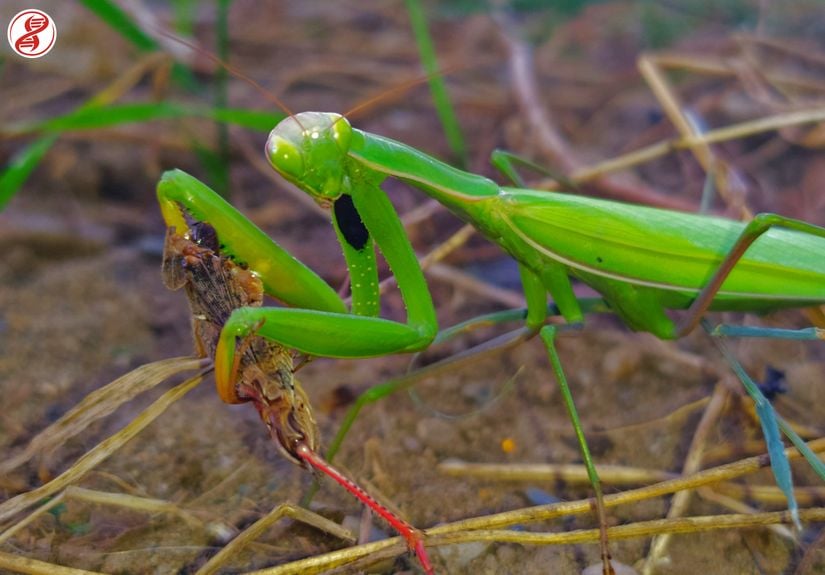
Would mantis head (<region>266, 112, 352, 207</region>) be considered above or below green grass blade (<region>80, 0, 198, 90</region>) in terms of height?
below

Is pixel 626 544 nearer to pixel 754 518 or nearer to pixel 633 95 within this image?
pixel 754 518

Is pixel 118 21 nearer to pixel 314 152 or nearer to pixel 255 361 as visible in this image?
pixel 314 152

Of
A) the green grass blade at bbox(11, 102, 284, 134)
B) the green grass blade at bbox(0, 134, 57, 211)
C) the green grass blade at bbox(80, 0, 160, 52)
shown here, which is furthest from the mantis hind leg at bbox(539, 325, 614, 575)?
the green grass blade at bbox(80, 0, 160, 52)

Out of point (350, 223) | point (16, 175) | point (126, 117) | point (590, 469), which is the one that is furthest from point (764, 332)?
point (16, 175)

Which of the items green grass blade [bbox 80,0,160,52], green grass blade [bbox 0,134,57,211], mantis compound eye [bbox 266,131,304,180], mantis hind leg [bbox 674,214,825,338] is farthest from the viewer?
green grass blade [bbox 80,0,160,52]

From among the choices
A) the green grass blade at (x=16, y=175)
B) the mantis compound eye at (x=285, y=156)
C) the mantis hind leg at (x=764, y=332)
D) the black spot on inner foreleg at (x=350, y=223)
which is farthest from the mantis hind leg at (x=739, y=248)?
the green grass blade at (x=16, y=175)

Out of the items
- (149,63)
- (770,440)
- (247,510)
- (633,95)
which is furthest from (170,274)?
(633,95)

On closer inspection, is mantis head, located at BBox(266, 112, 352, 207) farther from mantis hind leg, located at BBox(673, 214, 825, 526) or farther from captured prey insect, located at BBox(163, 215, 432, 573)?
mantis hind leg, located at BBox(673, 214, 825, 526)
